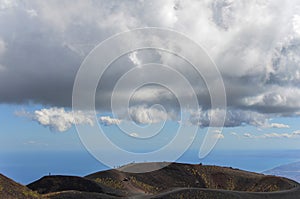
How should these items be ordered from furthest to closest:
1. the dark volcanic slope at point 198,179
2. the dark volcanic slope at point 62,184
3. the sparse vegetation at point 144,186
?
the dark volcanic slope at point 198,179 → the sparse vegetation at point 144,186 → the dark volcanic slope at point 62,184

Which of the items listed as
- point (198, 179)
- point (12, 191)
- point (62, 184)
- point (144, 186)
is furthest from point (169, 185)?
point (12, 191)

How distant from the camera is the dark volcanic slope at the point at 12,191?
169 ft

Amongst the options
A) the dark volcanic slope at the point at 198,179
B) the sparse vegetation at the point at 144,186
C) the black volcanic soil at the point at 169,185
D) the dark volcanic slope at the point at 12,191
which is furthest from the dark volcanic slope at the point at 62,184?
the dark volcanic slope at the point at 12,191

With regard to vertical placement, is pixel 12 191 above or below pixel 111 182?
below

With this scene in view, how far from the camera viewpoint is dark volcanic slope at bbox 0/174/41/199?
51.6 meters

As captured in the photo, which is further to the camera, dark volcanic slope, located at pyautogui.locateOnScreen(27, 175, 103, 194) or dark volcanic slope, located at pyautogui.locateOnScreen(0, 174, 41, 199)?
dark volcanic slope, located at pyautogui.locateOnScreen(27, 175, 103, 194)

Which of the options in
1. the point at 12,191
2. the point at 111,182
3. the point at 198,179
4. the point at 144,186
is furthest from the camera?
the point at 198,179

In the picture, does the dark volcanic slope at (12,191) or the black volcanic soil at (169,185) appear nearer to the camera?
the dark volcanic slope at (12,191)

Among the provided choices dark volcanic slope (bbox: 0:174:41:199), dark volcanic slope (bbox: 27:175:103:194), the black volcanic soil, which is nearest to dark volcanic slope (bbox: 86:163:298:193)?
the black volcanic soil

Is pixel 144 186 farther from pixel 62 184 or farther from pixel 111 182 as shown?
pixel 62 184

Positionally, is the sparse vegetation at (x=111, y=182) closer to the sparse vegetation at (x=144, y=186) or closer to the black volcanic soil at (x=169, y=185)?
the black volcanic soil at (x=169, y=185)

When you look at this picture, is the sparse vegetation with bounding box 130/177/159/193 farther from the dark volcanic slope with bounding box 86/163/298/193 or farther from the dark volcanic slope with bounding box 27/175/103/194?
the dark volcanic slope with bounding box 27/175/103/194

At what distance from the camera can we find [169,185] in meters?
96.8

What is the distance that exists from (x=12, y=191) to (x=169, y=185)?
49.6 meters
